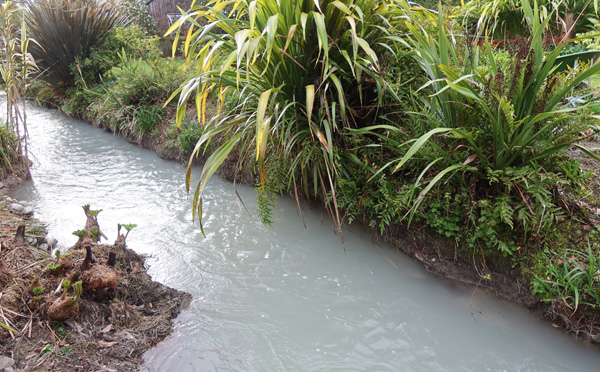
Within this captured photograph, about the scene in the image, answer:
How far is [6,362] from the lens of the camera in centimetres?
148

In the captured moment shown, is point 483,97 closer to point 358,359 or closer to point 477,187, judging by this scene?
point 477,187

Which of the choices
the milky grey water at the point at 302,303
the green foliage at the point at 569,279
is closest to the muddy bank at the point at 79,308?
the milky grey water at the point at 302,303

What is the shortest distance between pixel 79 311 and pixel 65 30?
597 centimetres

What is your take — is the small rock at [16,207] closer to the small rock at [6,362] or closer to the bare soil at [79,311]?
the bare soil at [79,311]

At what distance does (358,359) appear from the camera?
175cm

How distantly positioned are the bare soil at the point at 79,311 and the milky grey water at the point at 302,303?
13 centimetres

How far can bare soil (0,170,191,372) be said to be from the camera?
160cm

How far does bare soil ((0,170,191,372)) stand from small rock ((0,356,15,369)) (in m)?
0.03

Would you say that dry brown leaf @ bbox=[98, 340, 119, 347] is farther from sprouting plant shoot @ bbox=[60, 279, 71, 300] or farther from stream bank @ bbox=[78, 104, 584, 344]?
stream bank @ bbox=[78, 104, 584, 344]

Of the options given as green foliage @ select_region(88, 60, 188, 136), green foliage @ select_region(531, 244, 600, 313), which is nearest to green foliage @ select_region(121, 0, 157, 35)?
green foliage @ select_region(88, 60, 188, 136)

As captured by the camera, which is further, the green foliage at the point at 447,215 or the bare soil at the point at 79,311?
the green foliage at the point at 447,215

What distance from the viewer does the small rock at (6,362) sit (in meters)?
1.47

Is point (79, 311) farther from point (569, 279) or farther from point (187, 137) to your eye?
point (187, 137)

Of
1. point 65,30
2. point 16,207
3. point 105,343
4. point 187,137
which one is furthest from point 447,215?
point 65,30
